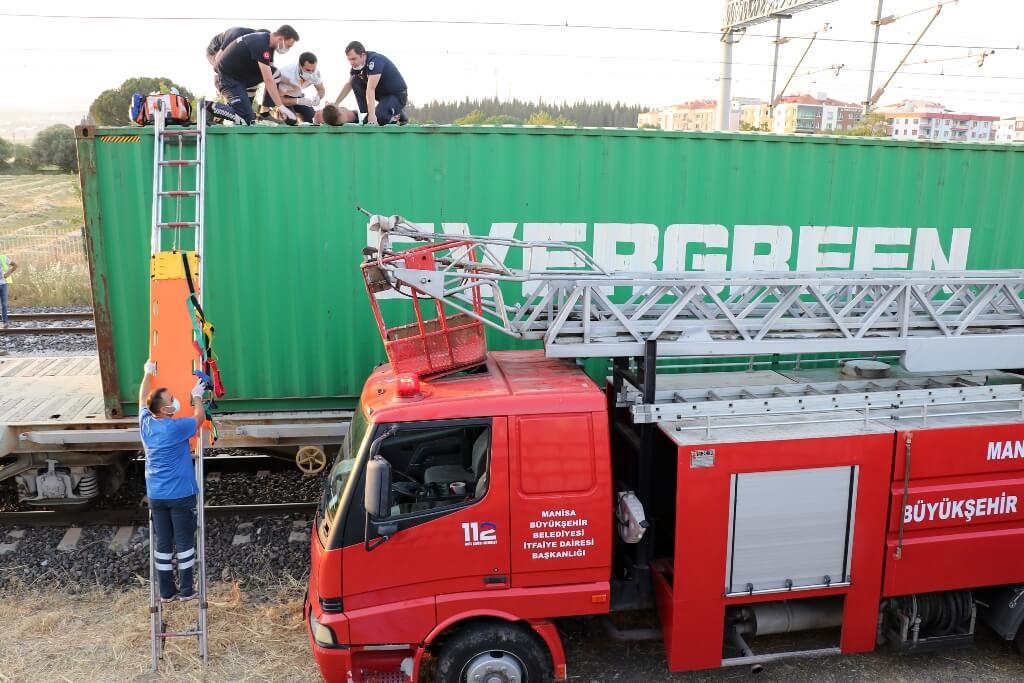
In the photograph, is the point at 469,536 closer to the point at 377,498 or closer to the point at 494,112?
the point at 377,498

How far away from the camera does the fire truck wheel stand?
4.46 metres

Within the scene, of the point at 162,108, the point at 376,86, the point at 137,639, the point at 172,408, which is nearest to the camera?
the point at 172,408

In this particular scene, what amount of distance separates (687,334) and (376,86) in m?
4.54

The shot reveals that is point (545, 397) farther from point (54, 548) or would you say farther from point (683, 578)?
point (54, 548)

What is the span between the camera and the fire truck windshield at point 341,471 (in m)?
4.41

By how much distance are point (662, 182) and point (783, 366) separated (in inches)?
86.1

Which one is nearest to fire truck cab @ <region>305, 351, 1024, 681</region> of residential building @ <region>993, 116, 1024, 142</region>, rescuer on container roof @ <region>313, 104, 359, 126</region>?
rescuer on container roof @ <region>313, 104, 359, 126</region>

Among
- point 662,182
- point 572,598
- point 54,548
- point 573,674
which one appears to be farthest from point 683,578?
point 54,548

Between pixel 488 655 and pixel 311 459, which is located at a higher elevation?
pixel 311 459

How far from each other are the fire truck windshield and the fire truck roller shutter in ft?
1.49

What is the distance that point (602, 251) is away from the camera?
709cm

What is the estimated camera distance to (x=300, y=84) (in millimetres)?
7812

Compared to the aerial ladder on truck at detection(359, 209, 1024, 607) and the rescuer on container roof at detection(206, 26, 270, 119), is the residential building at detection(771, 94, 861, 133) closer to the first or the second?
the rescuer on container roof at detection(206, 26, 270, 119)

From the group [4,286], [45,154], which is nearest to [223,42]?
[4,286]
